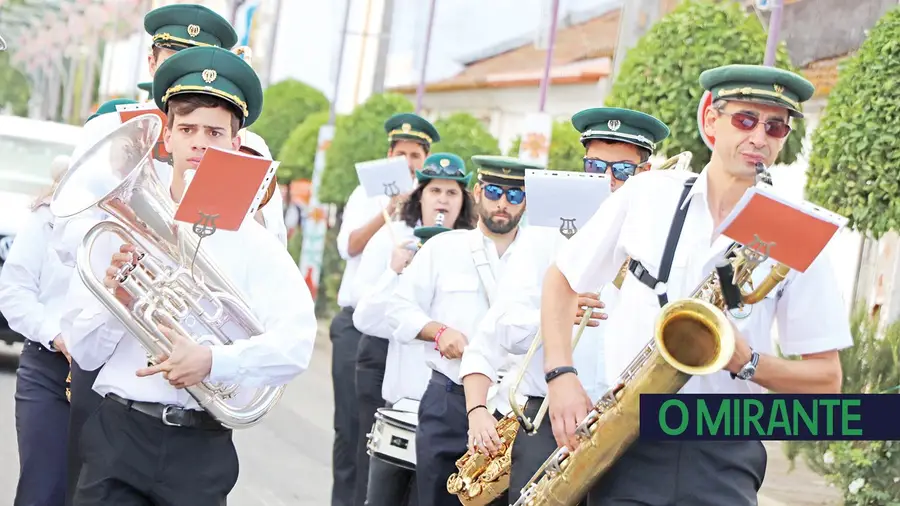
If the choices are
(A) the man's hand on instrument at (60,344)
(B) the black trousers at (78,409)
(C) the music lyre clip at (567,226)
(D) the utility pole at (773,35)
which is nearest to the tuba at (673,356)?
(C) the music lyre clip at (567,226)

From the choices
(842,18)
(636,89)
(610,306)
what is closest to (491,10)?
(842,18)

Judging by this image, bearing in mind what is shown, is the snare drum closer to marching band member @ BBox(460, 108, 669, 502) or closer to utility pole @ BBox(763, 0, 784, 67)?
marching band member @ BBox(460, 108, 669, 502)

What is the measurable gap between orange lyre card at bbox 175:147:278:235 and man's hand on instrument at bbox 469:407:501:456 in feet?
4.70

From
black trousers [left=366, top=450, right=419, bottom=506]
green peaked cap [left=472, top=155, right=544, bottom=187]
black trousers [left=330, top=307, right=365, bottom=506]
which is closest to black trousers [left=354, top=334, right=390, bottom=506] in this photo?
black trousers [left=330, top=307, right=365, bottom=506]

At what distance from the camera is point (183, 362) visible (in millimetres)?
4559

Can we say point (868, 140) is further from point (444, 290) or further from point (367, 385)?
point (444, 290)

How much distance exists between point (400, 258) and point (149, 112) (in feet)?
8.75

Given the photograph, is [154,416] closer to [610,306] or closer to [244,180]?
[244,180]

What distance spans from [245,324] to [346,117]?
709 inches

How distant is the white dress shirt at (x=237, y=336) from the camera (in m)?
4.71

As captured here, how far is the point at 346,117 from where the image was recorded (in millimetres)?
22656

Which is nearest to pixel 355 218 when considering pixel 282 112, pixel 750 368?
pixel 750 368

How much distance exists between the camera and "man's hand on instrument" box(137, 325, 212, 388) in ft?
14.9

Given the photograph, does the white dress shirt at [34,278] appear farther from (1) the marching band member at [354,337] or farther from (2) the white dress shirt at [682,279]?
(2) the white dress shirt at [682,279]
